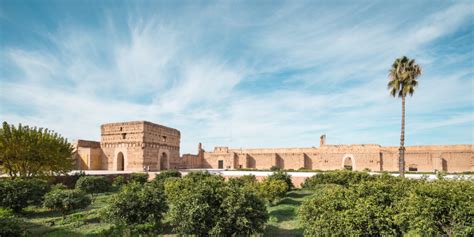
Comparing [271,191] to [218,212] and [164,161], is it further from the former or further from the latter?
[164,161]

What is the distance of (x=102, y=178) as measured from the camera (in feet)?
54.4

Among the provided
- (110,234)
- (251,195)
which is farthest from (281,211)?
(110,234)

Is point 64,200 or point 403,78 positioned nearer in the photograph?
point 64,200

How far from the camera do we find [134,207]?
8.30m

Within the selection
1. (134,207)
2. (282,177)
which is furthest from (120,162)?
(134,207)

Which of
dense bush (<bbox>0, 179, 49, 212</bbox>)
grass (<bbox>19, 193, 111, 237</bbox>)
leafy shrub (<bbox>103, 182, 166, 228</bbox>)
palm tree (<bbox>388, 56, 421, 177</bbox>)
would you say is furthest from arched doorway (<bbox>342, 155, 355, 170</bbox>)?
dense bush (<bbox>0, 179, 49, 212</bbox>)

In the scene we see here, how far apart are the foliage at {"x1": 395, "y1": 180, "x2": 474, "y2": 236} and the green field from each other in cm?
277

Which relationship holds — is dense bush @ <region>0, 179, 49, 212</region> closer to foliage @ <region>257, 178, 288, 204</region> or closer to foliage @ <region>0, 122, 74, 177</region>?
foliage @ <region>0, 122, 74, 177</region>

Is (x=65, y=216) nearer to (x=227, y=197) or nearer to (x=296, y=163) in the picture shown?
(x=227, y=197)

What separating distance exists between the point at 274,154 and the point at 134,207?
28710mm

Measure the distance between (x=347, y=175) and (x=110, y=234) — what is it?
41.6 ft

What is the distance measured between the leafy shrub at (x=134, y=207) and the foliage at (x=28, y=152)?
10.0m

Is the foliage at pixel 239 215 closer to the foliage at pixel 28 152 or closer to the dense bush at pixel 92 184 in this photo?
the dense bush at pixel 92 184

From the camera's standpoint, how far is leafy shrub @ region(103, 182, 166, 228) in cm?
816
